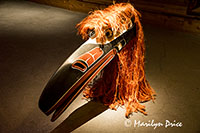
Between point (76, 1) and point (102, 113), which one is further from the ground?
point (76, 1)

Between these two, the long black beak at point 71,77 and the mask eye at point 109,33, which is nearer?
the long black beak at point 71,77

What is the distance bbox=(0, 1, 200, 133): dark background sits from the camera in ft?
4.23

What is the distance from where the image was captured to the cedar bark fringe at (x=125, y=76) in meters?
1.24

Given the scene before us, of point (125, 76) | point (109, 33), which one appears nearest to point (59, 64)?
point (125, 76)

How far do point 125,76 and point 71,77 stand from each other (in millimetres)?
508

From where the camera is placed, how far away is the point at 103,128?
4.09 feet

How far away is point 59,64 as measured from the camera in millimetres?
1925

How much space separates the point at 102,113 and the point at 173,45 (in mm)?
1336

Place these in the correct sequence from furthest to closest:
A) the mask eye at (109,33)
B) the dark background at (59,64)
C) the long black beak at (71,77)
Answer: the dark background at (59,64), the mask eye at (109,33), the long black beak at (71,77)

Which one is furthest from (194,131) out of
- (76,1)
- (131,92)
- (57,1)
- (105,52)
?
(57,1)

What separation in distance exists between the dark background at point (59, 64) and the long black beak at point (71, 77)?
30 centimetres

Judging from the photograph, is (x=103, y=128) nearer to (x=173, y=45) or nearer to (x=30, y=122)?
(x=30, y=122)

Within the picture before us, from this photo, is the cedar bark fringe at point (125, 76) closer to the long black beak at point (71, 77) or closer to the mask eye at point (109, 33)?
the mask eye at point (109, 33)

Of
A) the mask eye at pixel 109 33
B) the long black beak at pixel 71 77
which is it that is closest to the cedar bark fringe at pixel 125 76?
the mask eye at pixel 109 33
